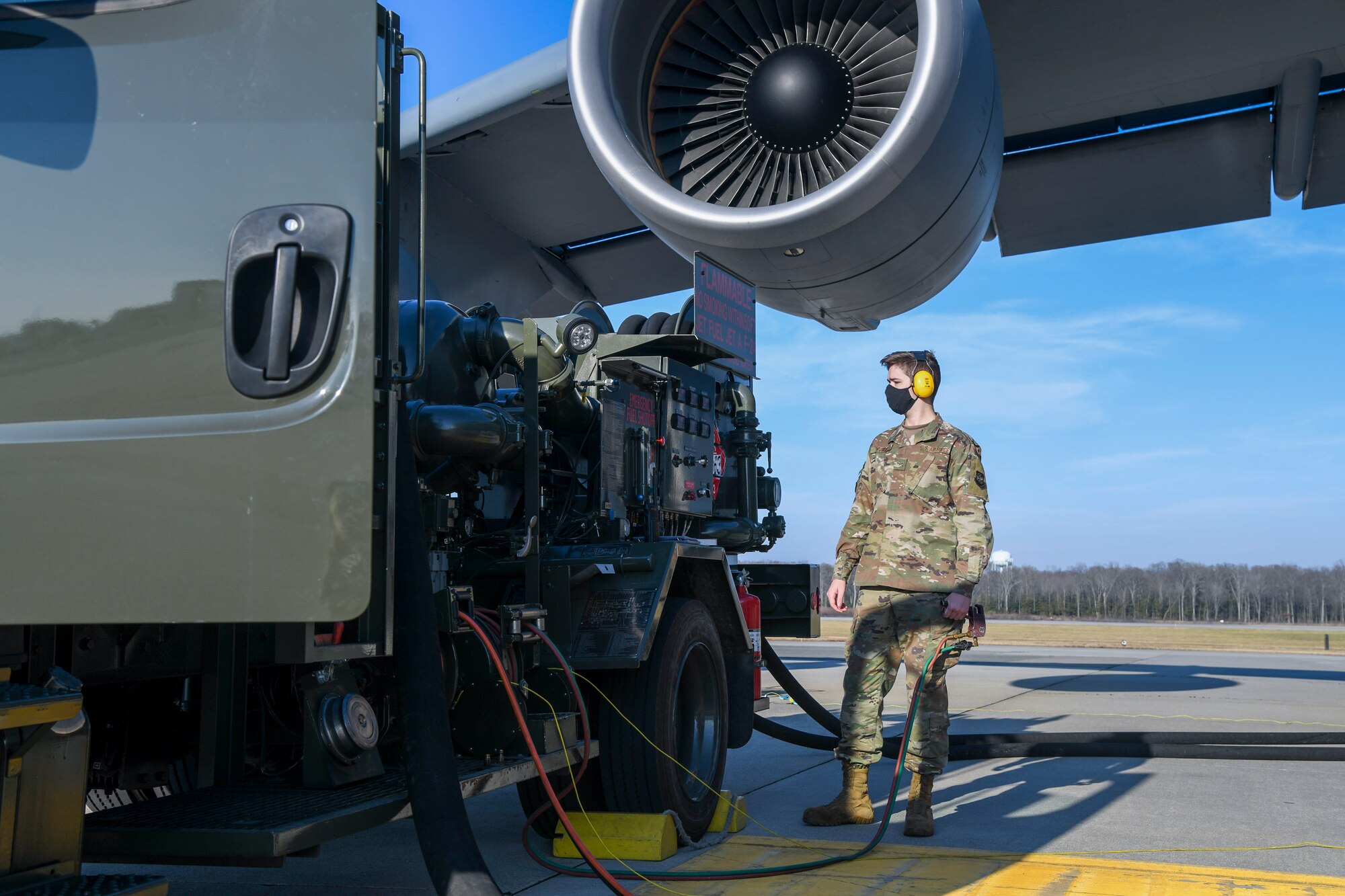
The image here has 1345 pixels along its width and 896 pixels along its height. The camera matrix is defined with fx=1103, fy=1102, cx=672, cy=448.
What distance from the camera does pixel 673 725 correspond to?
412 cm

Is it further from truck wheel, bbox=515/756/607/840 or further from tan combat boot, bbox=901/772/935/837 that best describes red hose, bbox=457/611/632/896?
tan combat boot, bbox=901/772/935/837

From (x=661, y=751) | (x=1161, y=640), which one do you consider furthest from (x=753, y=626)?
(x=1161, y=640)

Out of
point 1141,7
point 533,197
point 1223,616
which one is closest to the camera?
point 1141,7

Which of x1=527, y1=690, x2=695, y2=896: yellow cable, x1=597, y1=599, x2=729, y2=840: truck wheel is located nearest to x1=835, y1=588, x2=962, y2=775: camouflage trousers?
x1=597, y1=599, x2=729, y2=840: truck wheel

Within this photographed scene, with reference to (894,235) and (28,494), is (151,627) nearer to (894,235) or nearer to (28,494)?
(28,494)

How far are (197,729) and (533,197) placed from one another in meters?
5.10

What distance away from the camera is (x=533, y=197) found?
741 cm

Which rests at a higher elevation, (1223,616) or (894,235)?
(894,235)

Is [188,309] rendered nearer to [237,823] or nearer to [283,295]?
[283,295]

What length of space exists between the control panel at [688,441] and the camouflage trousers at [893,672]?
1.06 metres

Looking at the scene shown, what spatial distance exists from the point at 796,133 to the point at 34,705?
406 centimetres

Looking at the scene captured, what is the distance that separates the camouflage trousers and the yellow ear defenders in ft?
2.88

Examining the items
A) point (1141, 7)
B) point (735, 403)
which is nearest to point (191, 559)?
point (735, 403)

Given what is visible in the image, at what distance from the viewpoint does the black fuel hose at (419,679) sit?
7.63ft
